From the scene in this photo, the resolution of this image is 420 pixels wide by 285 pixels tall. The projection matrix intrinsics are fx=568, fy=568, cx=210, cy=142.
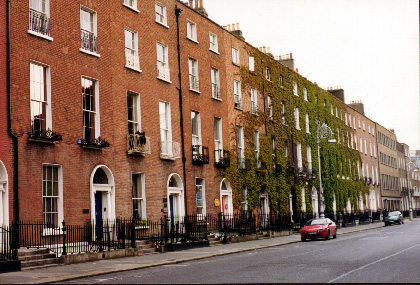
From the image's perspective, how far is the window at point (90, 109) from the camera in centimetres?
2405

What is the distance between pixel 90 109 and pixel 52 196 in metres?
4.56

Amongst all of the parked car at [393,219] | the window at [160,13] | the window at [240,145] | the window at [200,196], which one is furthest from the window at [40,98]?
the parked car at [393,219]

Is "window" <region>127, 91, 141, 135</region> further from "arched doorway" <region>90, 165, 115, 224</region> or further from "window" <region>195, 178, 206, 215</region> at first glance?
"window" <region>195, 178, 206, 215</region>

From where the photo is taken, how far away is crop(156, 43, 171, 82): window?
2959 cm

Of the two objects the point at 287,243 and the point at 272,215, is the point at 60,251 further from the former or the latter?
the point at 272,215

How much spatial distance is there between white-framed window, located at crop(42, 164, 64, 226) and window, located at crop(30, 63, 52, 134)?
5.21 feet

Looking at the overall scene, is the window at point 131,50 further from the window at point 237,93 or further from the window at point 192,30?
the window at point 237,93

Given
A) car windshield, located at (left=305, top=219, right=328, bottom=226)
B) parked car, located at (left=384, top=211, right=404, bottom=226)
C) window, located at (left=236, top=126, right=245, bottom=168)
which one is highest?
window, located at (left=236, top=126, right=245, bottom=168)

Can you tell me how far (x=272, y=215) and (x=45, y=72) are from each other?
2315cm

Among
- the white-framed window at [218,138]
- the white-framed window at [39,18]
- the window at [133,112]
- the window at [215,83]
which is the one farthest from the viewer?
the window at [215,83]

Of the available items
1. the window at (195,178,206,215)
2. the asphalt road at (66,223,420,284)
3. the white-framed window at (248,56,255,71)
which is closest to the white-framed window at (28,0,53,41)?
the asphalt road at (66,223,420,284)

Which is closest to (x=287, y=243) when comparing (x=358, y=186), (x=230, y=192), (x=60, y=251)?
(x=230, y=192)

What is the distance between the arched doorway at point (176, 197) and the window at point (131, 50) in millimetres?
6127

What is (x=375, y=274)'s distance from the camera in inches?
531
